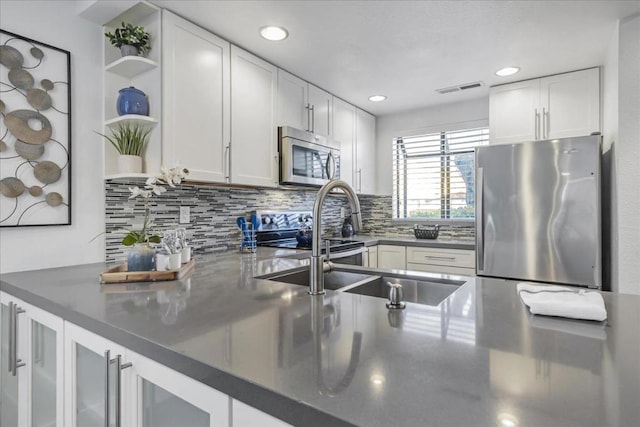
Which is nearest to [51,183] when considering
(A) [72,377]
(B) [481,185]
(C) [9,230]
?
(C) [9,230]

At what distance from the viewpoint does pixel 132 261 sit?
151cm

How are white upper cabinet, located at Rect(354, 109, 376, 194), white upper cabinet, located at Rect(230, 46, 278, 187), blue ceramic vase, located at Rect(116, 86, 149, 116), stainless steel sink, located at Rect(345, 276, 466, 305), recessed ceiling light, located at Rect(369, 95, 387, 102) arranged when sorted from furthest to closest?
white upper cabinet, located at Rect(354, 109, 376, 194) → recessed ceiling light, located at Rect(369, 95, 387, 102) → white upper cabinet, located at Rect(230, 46, 278, 187) → blue ceramic vase, located at Rect(116, 86, 149, 116) → stainless steel sink, located at Rect(345, 276, 466, 305)

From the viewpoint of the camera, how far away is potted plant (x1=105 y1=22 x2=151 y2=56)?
183cm

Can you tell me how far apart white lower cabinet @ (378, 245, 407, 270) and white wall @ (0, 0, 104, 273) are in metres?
2.46

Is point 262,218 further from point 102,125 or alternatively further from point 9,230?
point 9,230

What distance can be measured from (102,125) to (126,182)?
33 cm

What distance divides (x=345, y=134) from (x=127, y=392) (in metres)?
3.01

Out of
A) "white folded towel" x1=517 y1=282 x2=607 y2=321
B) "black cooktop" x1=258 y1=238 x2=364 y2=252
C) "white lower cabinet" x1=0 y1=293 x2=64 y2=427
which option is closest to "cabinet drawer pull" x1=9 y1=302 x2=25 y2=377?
"white lower cabinet" x1=0 y1=293 x2=64 y2=427

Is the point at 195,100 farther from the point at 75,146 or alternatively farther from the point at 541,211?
the point at 541,211

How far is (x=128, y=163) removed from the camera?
6.04ft

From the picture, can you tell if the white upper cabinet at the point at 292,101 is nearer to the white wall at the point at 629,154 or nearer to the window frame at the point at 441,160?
the window frame at the point at 441,160

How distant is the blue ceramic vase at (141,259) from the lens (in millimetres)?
1506

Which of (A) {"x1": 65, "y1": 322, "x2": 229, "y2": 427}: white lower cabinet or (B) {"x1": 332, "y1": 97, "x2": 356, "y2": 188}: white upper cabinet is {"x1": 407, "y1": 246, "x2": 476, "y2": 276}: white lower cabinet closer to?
(B) {"x1": 332, "y1": 97, "x2": 356, "y2": 188}: white upper cabinet

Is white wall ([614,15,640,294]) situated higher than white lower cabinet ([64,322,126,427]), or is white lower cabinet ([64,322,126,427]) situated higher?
white wall ([614,15,640,294])
